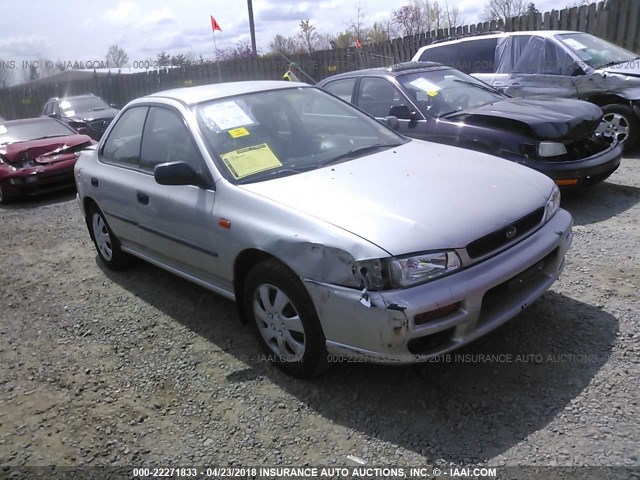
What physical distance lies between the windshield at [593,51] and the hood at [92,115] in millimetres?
10479

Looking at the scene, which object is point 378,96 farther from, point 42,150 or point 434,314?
point 42,150

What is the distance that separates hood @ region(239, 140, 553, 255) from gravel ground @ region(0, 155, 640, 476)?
835 mm

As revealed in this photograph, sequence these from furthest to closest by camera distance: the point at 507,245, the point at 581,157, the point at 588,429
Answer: the point at 581,157, the point at 507,245, the point at 588,429

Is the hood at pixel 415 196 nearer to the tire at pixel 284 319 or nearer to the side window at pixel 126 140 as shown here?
the tire at pixel 284 319

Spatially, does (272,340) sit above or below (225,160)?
below

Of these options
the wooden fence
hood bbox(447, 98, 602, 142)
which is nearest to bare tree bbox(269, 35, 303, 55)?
the wooden fence

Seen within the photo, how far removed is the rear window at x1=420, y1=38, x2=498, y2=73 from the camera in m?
8.21

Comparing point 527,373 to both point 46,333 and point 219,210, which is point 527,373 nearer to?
point 219,210

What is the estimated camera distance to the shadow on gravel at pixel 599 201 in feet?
17.1

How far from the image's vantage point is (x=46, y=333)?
4.15 metres

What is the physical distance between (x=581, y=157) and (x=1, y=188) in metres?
8.29

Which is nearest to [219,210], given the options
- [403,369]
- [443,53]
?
[403,369]

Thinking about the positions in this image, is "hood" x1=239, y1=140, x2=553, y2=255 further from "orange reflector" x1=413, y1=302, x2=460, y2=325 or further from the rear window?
the rear window

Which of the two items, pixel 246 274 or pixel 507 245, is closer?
pixel 507 245
